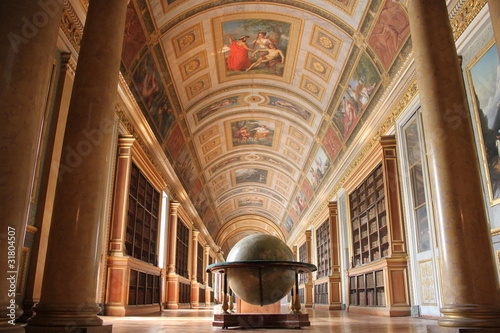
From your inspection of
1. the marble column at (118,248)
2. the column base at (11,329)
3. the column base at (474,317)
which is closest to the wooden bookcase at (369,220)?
the column base at (474,317)

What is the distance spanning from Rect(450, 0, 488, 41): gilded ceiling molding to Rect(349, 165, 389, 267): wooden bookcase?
17.4 feet

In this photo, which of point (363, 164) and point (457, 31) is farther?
point (363, 164)

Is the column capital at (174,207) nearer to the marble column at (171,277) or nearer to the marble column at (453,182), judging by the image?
the marble column at (171,277)

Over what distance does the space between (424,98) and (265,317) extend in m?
4.14

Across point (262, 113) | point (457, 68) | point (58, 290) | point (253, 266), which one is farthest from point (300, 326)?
point (262, 113)

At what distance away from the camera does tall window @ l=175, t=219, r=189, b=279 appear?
20828 mm

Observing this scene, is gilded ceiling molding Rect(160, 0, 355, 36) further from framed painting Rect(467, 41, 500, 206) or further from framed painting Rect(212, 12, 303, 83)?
framed painting Rect(467, 41, 500, 206)

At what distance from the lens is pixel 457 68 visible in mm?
5328

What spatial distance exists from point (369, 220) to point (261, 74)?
287 inches

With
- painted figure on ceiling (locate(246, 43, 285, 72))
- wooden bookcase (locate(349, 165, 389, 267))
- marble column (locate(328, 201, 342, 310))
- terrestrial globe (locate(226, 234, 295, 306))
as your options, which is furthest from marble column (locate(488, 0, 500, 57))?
marble column (locate(328, 201, 342, 310))

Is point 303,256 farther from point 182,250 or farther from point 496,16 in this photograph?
point 496,16

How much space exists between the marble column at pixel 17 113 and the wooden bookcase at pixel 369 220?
33.7 ft

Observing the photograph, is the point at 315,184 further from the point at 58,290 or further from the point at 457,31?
the point at 58,290

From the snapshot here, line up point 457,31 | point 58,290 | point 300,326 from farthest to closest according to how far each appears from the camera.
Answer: point 457,31 → point 300,326 → point 58,290
